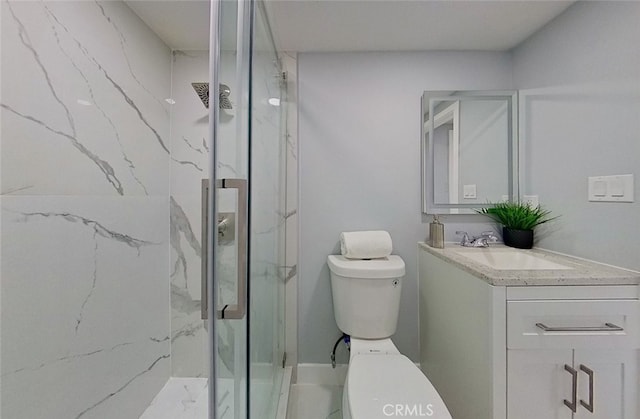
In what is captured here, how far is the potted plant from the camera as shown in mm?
1599

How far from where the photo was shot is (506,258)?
1.54 m

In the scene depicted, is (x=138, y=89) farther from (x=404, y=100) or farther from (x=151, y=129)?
(x=404, y=100)

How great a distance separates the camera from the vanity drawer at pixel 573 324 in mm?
1011

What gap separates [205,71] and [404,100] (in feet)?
3.79

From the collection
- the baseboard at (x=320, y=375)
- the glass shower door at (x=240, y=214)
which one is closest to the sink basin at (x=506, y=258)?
the baseboard at (x=320, y=375)

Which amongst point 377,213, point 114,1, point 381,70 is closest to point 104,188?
point 114,1

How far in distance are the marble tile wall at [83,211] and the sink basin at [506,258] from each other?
162 cm

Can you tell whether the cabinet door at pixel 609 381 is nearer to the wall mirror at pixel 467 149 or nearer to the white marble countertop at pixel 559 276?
the white marble countertop at pixel 559 276

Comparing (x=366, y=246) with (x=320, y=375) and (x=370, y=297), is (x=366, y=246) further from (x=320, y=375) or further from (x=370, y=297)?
(x=320, y=375)

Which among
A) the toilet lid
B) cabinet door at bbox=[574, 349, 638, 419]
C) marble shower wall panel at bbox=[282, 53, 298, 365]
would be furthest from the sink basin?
marble shower wall panel at bbox=[282, 53, 298, 365]

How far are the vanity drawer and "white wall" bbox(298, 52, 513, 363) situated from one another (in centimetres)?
78

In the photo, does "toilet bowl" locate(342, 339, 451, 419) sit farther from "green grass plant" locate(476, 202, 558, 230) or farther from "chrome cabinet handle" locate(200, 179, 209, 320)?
"green grass plant" locate(476, 202, 558, 230)

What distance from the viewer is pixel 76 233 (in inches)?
46.1

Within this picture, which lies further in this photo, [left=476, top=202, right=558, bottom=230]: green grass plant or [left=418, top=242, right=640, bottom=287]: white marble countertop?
[left=476, top=202, right=558, bottom=230]: green grass plant
